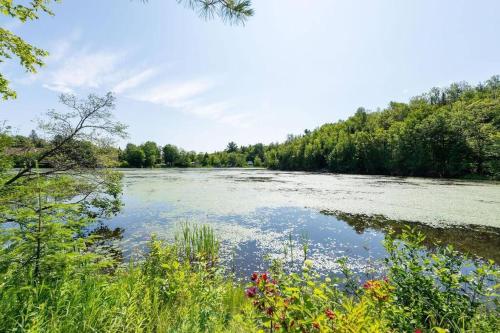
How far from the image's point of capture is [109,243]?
11609mm

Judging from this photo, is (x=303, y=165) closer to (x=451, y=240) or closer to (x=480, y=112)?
(x=480, y=112)

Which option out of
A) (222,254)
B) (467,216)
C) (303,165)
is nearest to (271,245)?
(222,254)

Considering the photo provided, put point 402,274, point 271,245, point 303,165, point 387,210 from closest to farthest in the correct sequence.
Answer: point 402,274, point 271,245, point 387,210, point 303,165

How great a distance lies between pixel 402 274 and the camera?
4.18 m

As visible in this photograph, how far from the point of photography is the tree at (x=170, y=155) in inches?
5699

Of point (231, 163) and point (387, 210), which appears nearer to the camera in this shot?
point (387, 210)

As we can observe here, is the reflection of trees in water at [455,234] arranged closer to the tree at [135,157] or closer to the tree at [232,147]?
the tree at [135,157]

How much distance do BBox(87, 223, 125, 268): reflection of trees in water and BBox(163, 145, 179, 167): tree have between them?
135445 mm

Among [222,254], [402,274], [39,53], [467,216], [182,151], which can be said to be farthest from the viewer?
[182,151]

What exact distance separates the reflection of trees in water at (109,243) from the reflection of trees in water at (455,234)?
11.0 m

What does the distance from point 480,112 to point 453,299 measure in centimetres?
7167

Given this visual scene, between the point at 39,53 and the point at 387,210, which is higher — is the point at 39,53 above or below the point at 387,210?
above

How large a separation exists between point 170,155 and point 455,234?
144990mm

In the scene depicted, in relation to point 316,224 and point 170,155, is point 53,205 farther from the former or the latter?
point 170,155
